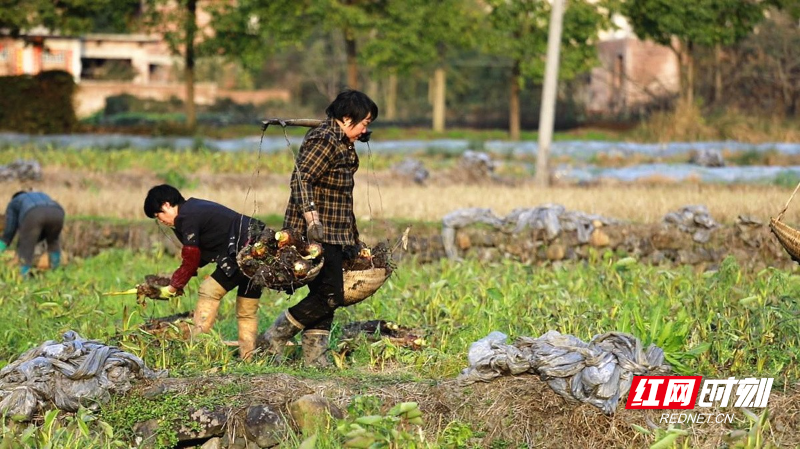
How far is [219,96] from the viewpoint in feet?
128

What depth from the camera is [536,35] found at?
24500 mm

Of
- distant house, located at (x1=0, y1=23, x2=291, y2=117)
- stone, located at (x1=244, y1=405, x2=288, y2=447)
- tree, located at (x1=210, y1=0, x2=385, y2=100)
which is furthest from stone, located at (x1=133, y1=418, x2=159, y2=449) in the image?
distant house, located at (x1=0, y1=23, x2=291, y2=117)

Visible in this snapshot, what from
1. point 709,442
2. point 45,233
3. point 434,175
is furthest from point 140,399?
point 434,175

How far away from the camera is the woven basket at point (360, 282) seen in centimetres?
710

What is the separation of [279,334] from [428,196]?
303 inches

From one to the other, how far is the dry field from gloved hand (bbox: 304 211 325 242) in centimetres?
536

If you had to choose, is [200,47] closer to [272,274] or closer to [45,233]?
[45,233]

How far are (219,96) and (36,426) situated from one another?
109ft

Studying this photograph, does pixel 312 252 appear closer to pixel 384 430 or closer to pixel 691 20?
pixel 384 430

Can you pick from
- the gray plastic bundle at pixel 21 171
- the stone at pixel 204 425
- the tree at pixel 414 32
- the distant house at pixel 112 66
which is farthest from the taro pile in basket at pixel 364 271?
the distant house at pixel 112 66

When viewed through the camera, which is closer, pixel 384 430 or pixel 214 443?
pixel 384 430

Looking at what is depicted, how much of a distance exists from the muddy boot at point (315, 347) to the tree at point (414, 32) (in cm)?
1748

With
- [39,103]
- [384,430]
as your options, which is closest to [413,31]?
[39,103]

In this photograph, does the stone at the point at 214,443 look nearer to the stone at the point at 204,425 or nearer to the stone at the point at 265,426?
the stone at the point at 204,425
